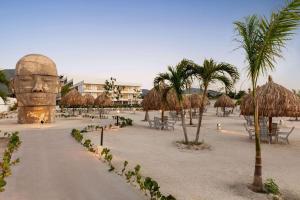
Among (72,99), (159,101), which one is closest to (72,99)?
(72,99)

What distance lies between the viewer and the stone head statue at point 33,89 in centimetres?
2102

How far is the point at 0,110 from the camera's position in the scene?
38.8 metres

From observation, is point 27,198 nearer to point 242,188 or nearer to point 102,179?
point 102,179

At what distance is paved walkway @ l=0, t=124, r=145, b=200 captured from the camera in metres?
5.83

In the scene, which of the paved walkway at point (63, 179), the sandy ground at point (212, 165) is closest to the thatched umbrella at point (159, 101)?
the sandy ground at point (212, 165)

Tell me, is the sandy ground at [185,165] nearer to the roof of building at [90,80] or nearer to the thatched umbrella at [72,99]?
the thatched umbrella at [72,99]

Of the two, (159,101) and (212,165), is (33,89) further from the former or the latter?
(212,165)

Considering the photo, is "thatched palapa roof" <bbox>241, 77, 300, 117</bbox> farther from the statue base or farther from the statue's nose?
the statue base

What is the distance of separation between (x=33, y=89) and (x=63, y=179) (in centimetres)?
1578

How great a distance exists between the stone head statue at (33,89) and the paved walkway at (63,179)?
37.4 ft

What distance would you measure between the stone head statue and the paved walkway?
1141 cm

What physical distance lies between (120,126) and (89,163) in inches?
461

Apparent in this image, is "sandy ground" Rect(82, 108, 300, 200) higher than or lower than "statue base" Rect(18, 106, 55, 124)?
lower

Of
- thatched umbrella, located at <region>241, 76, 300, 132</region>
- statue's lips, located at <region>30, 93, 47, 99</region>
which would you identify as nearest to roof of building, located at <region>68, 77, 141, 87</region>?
statue's lips, located at <region>30, 93, 47, 99</region>
